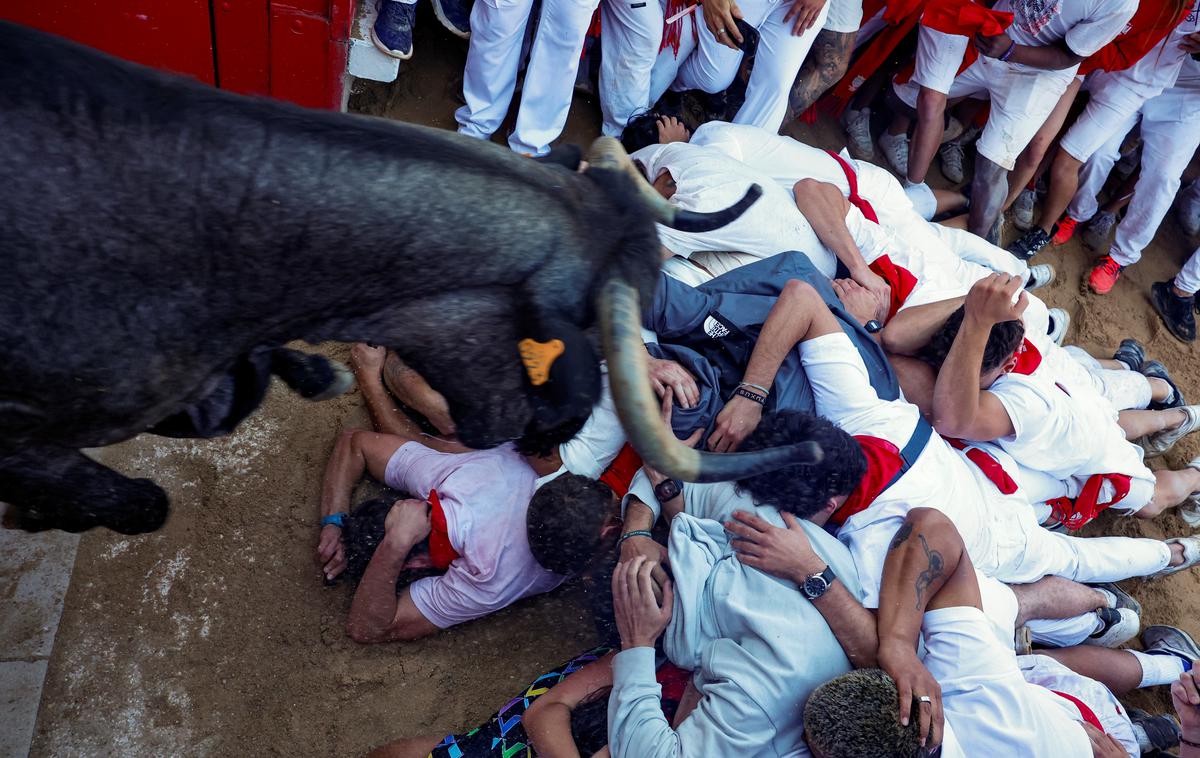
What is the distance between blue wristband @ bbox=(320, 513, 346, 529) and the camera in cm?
351

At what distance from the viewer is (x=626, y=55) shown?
4.84 m

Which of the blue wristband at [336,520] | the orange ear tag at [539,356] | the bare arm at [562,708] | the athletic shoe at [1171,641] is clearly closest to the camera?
the orange ear tag at [539,356]

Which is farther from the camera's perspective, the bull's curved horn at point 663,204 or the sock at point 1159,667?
the sock at point 1159,667

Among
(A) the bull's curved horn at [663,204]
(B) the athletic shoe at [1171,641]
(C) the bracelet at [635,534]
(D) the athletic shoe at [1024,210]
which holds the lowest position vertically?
(B) the athletic shoe at [1171,641]

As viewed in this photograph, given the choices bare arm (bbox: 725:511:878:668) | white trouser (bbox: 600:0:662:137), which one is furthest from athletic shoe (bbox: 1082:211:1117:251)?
bare arm (bbox: 725:511:878:668)

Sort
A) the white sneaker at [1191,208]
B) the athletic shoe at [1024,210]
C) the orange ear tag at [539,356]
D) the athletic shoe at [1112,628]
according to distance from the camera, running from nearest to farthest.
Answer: the orange ear tag at [539,356] < the athletic shoe at [1112,628] < the athletic shoe at [1024,210] < the white sneaker at [1191,208]

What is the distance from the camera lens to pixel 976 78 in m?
6.01

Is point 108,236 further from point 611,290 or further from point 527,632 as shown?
point 527,632

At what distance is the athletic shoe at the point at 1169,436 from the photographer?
538 centimetres

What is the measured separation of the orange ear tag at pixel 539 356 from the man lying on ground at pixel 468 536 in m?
1.17

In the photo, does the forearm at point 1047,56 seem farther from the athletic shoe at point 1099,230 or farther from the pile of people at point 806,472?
the athletic shoe at point 1099,230

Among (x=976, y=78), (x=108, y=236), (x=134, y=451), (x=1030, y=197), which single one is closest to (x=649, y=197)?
(x=108, y=236)

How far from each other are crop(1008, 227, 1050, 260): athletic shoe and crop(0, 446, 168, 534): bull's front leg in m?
5.77

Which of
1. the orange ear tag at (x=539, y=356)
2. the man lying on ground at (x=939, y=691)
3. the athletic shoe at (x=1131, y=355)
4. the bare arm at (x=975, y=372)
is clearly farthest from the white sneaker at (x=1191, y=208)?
the orange ear tag at (x=539, y=356)
